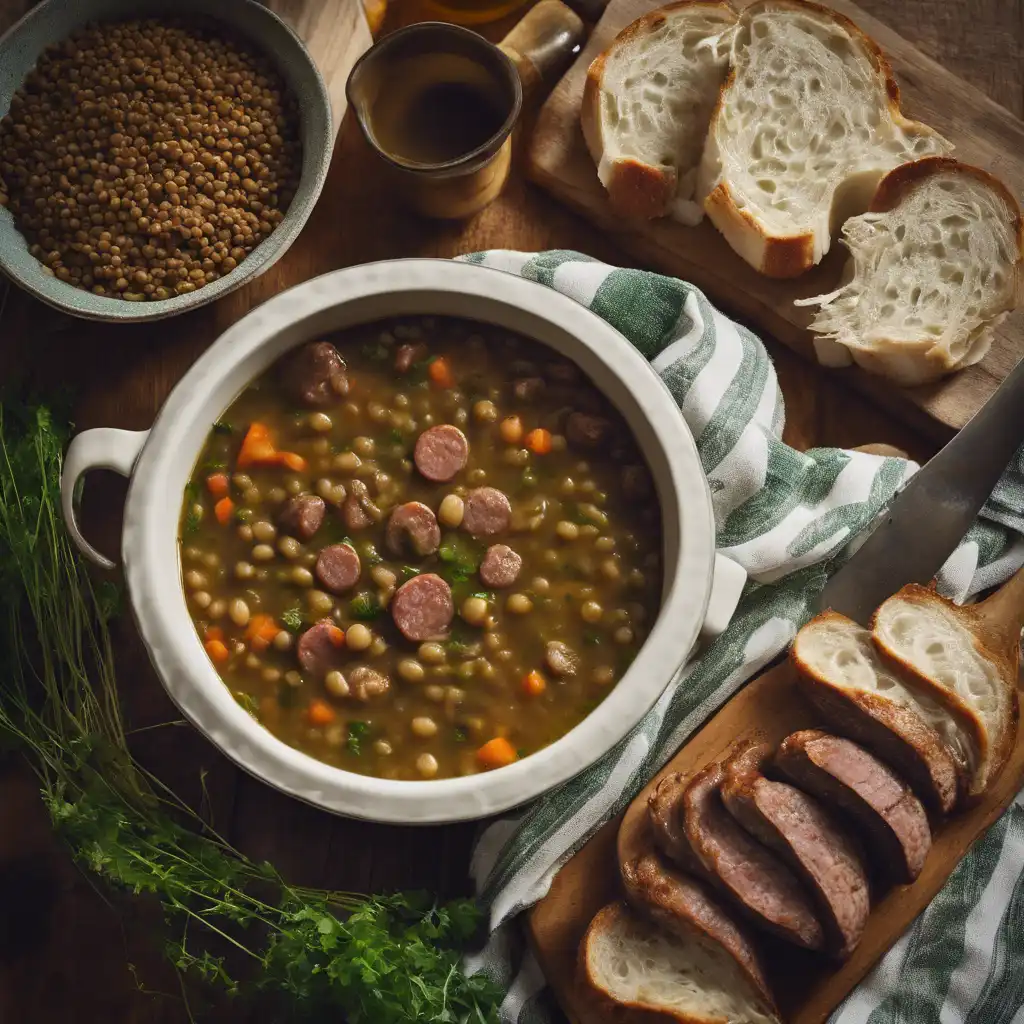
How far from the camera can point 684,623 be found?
2914mm

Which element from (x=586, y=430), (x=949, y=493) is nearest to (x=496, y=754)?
(x=586, y=430)

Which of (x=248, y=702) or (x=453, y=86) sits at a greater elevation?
(x=453, y=86)

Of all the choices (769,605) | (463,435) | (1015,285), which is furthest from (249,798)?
(1015,285)

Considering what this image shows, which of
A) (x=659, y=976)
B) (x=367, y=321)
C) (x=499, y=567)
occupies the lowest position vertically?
(x=659, y=976)

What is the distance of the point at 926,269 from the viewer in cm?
350

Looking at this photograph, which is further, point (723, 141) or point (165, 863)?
point (723, 141)

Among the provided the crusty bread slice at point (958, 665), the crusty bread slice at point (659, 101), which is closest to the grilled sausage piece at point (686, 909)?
the crusty bread slice at point (958, 665)

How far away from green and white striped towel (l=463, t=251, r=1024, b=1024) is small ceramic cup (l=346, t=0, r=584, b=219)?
0.80 feet

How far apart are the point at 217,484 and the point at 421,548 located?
55 cm

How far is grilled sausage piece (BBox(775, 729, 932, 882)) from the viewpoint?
294 centimetres

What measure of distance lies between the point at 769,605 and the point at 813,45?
1.68 m

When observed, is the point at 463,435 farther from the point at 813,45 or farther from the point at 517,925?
the point at 813,45

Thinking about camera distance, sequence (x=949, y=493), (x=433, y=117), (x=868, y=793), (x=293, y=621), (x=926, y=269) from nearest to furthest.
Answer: (x=868, y=793)
(x=293, y=621)
(x=949, y=493)
(x=926, y=269)
(x=433, y=117)

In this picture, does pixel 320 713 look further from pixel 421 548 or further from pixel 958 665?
pixel 958 665
